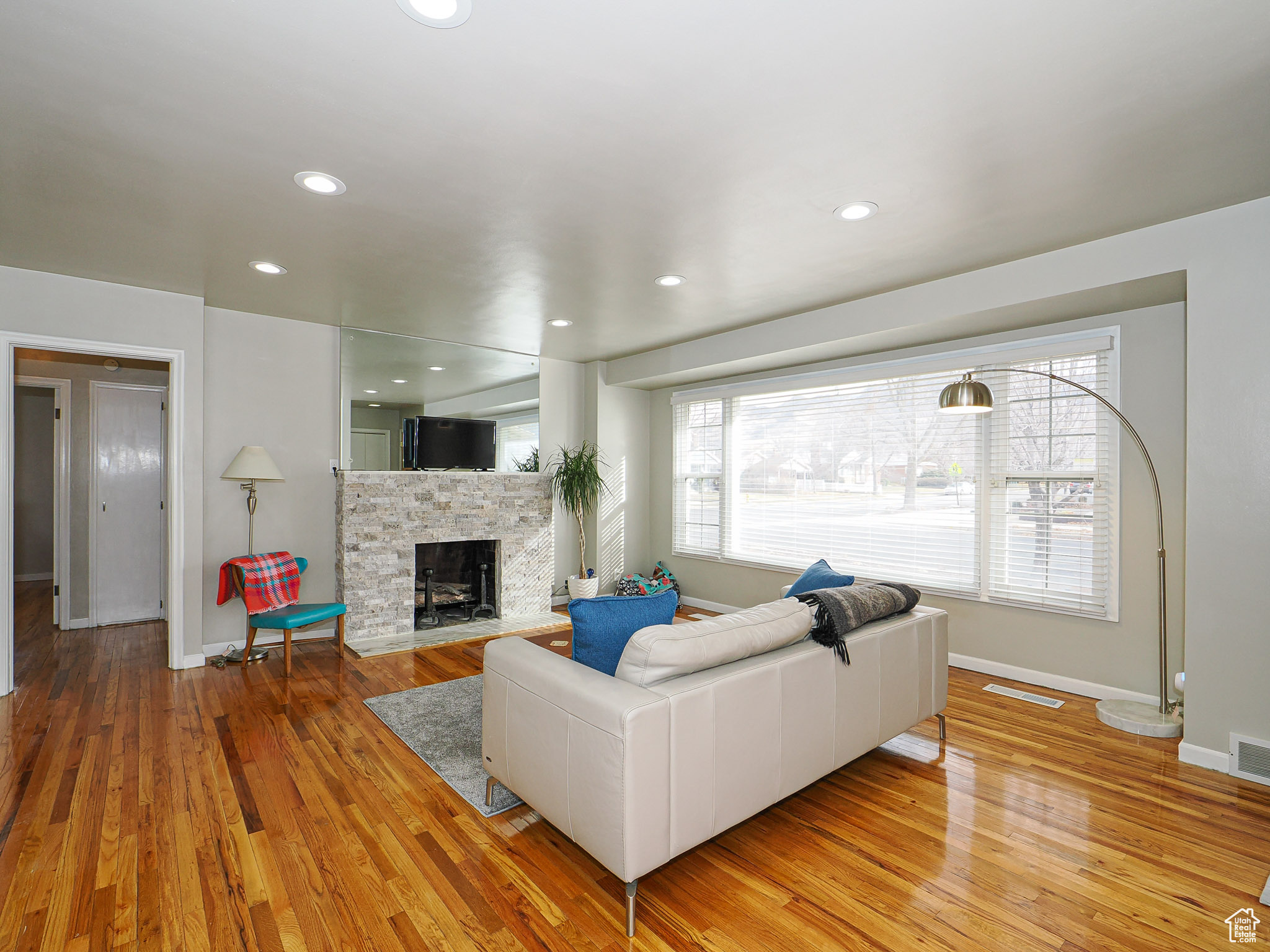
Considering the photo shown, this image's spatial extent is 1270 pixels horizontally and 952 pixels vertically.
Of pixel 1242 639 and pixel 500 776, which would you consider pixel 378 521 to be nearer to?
pixel 500 776

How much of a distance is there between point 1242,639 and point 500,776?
3329 mm

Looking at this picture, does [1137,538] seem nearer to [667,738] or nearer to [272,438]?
[667,738]

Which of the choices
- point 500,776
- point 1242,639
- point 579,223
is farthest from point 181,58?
point 1242,639

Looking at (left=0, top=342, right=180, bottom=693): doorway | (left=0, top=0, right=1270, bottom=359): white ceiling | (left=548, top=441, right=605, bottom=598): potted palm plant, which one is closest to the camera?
(left=0, top=0, right=1270, bottom=359): white ceiling

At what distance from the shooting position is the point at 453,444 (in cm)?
569

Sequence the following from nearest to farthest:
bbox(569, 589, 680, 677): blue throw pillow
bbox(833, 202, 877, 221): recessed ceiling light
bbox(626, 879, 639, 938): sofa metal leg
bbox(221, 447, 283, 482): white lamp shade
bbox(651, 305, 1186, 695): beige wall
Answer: bbox(626, 879, 639, 938): sofa metal leg → bbox(569, 589, 680, 677): blue throw pillow → bbox(833, 202, 877, 221): recessed ceiling light → bbox(651, 305, 1186, 695): beige wall → bbox(221, 447, 283, 482): white lamp shade

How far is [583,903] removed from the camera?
6.50 ft

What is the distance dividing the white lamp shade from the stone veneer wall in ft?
2.05

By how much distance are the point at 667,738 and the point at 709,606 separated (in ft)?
14.9

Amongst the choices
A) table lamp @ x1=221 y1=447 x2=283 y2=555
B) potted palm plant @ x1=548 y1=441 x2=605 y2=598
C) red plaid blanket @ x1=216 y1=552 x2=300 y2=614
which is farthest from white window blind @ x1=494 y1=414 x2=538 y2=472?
red plaid blanket @ x1=216 y1=552 x2=300 y2=614

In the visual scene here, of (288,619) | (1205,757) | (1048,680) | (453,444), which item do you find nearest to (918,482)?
(1048,680)

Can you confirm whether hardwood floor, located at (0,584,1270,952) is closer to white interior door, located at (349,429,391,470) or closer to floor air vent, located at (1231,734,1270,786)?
floor air vent, located at (1231,734,1270,786)

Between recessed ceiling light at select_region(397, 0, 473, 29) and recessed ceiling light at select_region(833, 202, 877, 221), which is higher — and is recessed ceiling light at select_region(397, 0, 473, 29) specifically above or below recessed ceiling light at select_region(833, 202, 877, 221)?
below

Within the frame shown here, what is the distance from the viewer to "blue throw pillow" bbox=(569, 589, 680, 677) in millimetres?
2258
